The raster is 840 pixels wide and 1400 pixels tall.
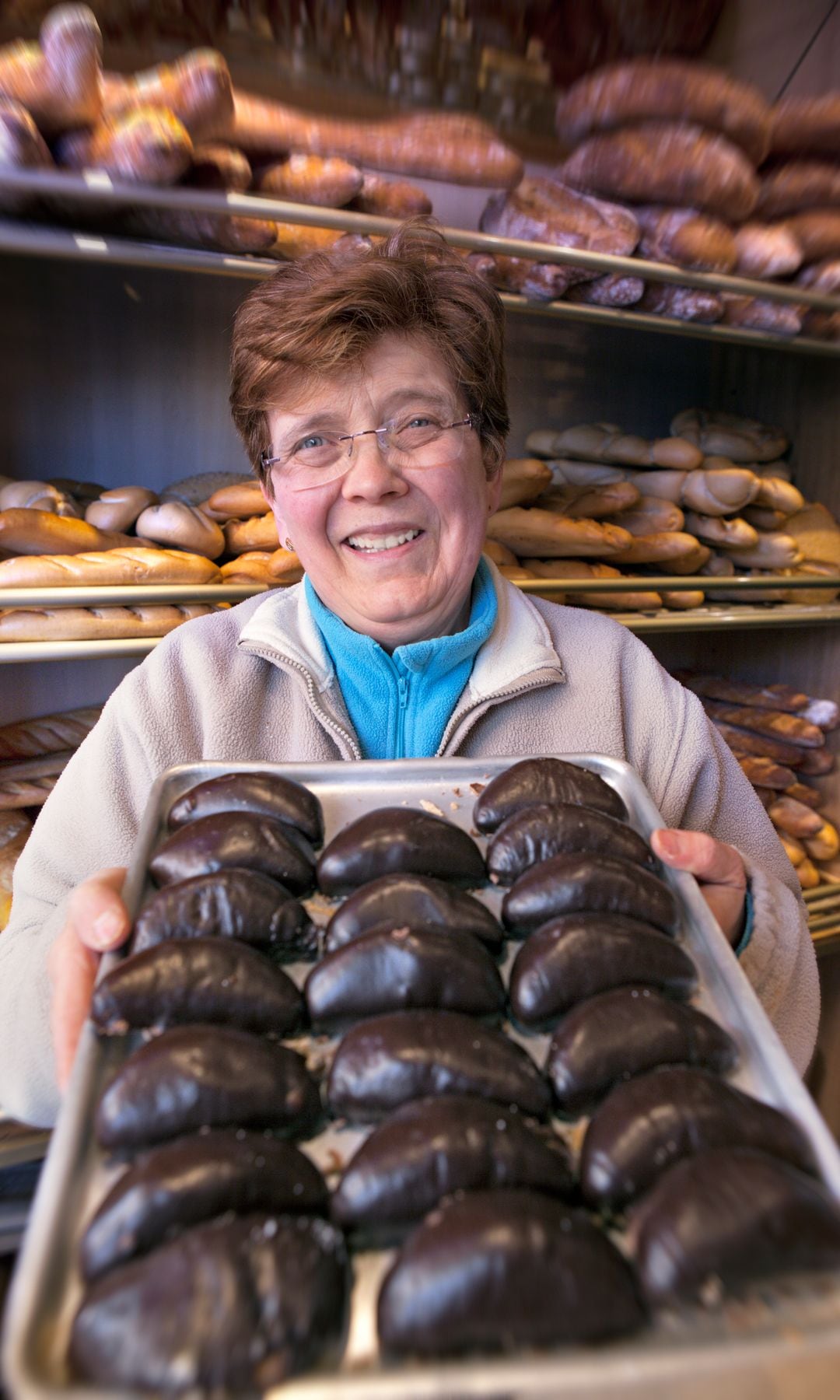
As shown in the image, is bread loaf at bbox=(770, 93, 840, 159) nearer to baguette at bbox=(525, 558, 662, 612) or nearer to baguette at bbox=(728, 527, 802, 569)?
baguette at bbox=(728, 527, 802, 569)

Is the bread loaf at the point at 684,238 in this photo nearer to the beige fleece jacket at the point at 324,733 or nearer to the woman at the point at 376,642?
the woman at the point at 376,642

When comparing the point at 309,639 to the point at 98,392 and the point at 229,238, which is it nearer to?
the point at 229,238

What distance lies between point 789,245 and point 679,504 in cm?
55

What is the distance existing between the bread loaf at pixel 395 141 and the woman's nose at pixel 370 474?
0.68 metres

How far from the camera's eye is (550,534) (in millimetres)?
1722

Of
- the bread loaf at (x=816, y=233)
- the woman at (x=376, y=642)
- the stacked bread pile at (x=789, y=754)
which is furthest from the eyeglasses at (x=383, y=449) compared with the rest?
the stacked bread pile at (x=789, y=754)

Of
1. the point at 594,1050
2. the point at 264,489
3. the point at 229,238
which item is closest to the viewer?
the point at 594,1050

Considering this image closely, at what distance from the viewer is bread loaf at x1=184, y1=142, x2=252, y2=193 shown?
4.12 feet

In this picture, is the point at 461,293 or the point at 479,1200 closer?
the point at 479,1200

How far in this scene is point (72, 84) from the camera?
3.74 ft

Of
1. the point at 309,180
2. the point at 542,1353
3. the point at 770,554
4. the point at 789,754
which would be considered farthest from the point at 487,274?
the point at 542,1353

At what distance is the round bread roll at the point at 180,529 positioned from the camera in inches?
58.6

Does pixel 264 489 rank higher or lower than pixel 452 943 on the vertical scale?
higher

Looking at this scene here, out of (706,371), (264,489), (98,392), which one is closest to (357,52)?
(98,392)
